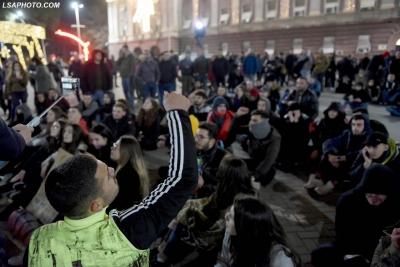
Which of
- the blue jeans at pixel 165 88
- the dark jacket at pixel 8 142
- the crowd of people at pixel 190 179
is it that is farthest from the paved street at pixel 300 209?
the blue jeans at pixel 165 88

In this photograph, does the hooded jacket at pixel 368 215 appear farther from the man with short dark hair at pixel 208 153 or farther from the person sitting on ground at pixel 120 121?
the person sitting on ground at pixel 120 121

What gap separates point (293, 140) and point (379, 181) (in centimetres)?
296

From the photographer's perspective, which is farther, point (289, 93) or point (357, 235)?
point (289, 93)

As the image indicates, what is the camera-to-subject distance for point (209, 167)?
13.1 ft

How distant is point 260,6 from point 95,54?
1984 centimetres

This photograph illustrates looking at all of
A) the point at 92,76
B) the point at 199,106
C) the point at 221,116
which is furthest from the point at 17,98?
the point at 221,116

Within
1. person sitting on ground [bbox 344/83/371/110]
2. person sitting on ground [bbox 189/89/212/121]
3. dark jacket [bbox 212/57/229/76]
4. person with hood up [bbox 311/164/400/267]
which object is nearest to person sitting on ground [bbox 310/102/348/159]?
person sitting on ground [bbox 189/89/212/121]

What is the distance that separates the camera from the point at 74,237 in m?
1.27

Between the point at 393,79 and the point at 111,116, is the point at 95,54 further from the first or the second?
the point at 393,79

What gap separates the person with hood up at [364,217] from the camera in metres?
2.88

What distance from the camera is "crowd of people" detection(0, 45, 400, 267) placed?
130cm

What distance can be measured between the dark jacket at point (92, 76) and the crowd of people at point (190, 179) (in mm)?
27

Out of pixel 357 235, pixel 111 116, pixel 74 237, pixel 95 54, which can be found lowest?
pixel 357 235

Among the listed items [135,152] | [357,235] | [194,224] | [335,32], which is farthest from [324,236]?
[335,32]
